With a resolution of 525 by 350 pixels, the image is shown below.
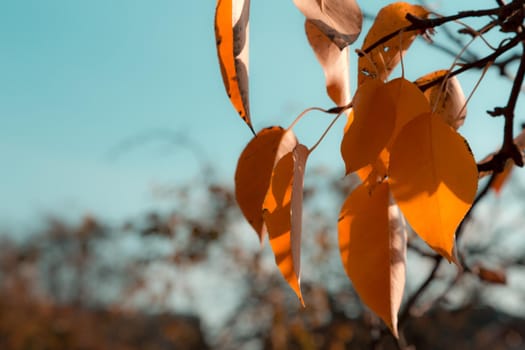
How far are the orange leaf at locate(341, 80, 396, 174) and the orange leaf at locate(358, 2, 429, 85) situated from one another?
6cm

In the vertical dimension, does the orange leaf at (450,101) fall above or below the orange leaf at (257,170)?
below

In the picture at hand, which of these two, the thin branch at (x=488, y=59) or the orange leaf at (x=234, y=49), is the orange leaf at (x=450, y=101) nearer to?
the thin branch at (x=488, y=59)

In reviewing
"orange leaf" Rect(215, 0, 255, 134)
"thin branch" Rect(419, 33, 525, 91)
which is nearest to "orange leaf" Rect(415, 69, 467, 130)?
"thin branch" Rect(419, 33, 525, 91)

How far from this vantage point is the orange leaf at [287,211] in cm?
23

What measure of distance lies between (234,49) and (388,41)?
0.34 feet

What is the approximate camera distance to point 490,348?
3.34 m

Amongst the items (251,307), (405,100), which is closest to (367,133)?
(405,100)

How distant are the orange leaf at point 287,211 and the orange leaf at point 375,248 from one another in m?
0.03

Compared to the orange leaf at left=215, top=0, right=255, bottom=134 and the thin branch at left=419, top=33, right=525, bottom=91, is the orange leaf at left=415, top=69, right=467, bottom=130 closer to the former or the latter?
the thin branch at left=419, top=33, right=525, bottom=91

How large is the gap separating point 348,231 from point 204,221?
1.72 metres

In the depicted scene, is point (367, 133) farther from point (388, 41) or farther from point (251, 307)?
point (251, 307)

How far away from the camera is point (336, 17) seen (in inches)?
9.9

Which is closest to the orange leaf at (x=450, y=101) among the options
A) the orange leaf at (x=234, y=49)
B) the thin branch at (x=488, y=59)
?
the thin branch at (x=488, y=59)

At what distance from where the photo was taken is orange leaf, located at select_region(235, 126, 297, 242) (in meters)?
0.27
